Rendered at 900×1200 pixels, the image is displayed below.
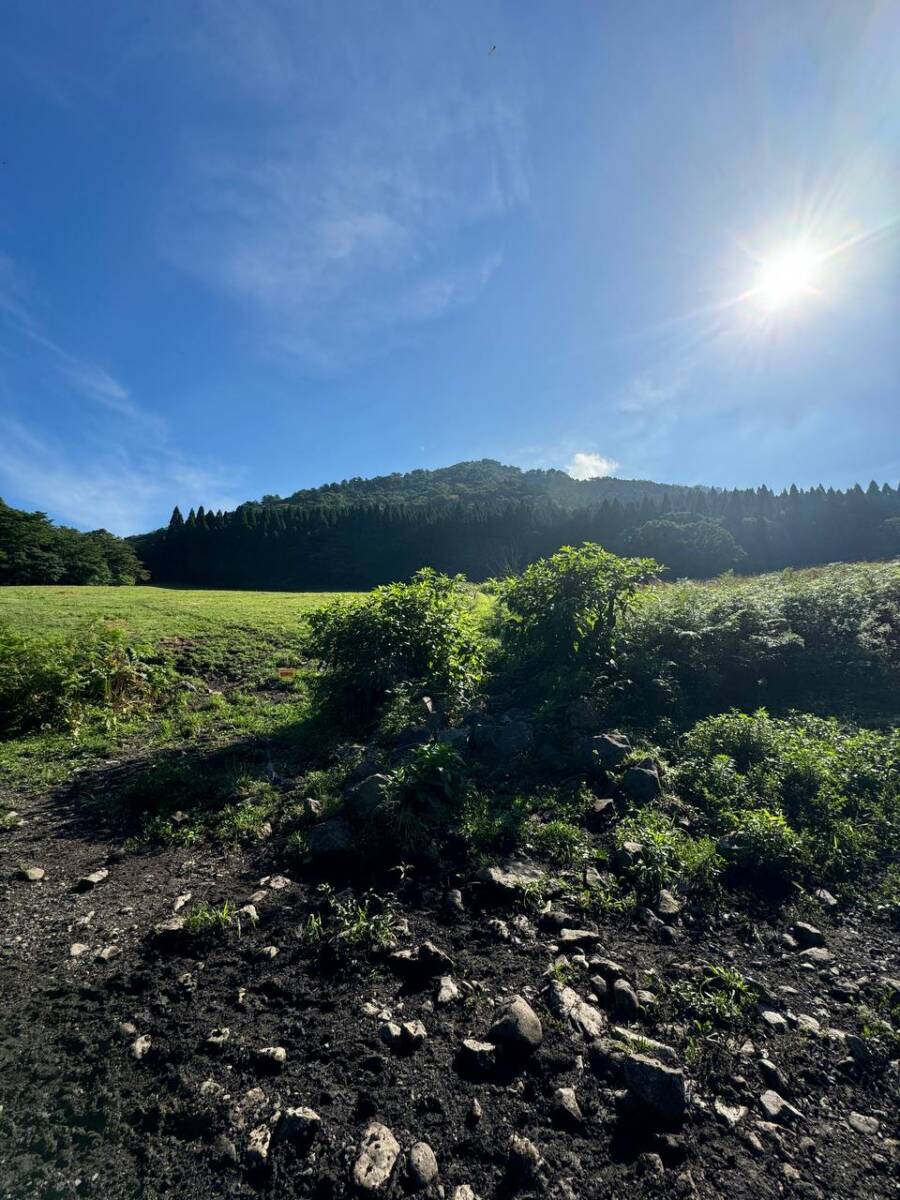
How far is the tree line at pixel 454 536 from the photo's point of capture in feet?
232

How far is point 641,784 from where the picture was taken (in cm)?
616

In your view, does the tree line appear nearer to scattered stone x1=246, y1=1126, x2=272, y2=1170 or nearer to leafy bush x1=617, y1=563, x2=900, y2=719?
leafy bush x1=617, y1=563, x2=900, y2=719

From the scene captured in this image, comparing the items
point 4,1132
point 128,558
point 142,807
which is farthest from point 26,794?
point 128,558

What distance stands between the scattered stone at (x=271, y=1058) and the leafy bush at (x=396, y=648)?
5.34 meters

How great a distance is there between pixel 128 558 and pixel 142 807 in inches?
2933

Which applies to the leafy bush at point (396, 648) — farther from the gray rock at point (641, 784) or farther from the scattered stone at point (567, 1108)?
the scattered stone at point (567, 1108)

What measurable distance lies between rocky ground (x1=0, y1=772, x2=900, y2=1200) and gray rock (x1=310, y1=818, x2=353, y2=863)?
0.56m

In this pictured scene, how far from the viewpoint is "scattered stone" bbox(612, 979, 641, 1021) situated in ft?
11.0

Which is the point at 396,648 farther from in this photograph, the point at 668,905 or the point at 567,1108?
the point at 567,1108

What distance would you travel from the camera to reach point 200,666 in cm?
1260

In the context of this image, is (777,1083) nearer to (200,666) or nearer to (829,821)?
(829,821)

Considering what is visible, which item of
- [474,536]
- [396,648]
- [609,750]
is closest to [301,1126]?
[609,750]

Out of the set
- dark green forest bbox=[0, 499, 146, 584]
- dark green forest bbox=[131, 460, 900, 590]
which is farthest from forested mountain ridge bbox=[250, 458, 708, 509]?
dark green forest bbox=[0, 499, 146, 584]

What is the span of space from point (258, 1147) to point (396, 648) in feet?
21.0
